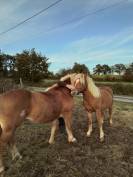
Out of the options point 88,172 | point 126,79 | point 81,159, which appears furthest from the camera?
point 126,79

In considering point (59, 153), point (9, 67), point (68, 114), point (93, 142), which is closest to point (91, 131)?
point (93, 142)

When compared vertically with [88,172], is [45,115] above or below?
above

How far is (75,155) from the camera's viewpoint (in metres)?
5.66

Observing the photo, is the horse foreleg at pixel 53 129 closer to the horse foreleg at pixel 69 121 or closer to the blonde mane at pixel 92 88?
the horse foreleg at pixel 69 121

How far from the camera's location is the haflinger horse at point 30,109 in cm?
484

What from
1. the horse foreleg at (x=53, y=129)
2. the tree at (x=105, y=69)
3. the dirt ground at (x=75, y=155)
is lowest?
the dirt ground at (x=75, y=155)

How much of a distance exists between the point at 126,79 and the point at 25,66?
1338 cm

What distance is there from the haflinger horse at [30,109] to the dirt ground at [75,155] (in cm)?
27

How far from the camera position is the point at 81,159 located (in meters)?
5.43

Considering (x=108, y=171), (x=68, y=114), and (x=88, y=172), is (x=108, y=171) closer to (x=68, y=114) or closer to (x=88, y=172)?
(x=88, y=172)

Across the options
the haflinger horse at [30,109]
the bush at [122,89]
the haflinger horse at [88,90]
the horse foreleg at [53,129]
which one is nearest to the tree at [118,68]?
the bush at [122,89]

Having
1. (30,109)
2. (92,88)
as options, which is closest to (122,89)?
(92,88)

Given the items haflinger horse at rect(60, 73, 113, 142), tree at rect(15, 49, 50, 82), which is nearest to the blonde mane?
haflinger horse at rect(60, 73, 113, 142)

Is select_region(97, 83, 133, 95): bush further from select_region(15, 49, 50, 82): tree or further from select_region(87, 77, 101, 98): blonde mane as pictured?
select_region(87, 77, 101, 98): blonde mane
